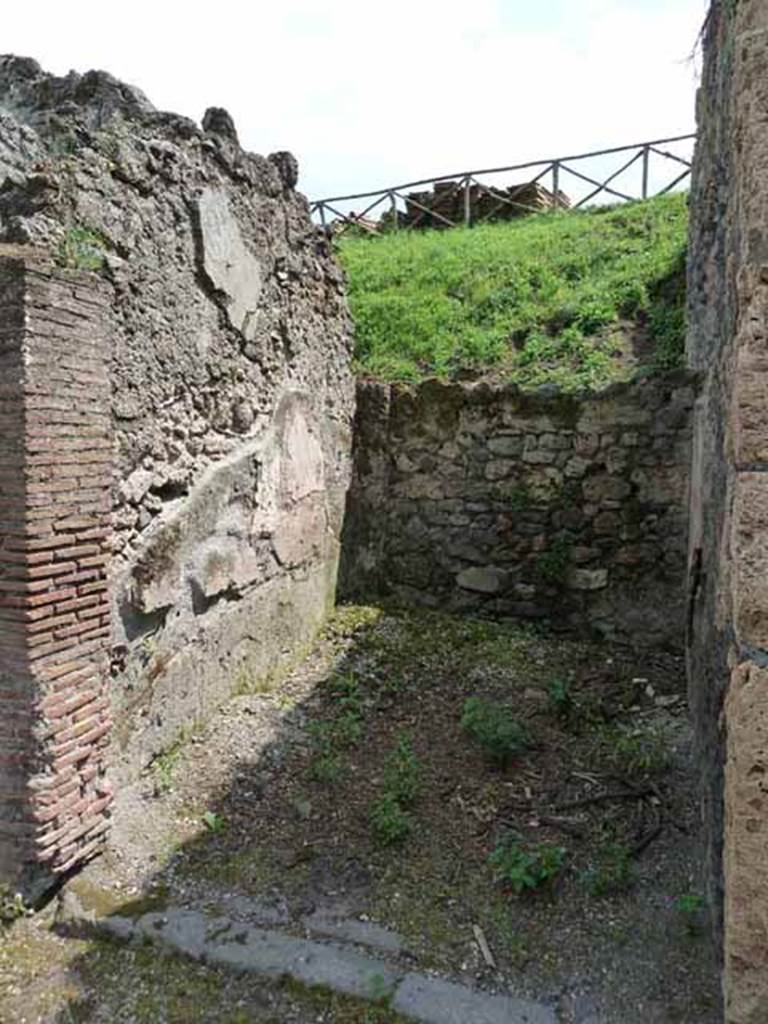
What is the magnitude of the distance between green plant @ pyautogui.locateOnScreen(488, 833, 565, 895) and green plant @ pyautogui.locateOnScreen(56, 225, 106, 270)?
2784mm

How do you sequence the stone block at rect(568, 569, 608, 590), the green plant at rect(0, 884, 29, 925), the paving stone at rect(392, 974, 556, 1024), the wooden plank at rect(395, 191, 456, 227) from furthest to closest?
the wooden plank at rect(395, 191, 456, 227) < the stone block at rect(568, 569, 608, 590) < the green plant at rect(0, 884, 29, 925) < the paving stone at rect(392, 974, 556, 1024)

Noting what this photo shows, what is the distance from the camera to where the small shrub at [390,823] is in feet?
9.84

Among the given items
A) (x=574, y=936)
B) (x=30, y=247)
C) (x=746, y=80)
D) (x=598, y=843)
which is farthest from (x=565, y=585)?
(x=746, y=80)

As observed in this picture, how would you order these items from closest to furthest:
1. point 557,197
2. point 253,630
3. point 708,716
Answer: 1. point 708,716
2. point 253,630
3. point 557,197

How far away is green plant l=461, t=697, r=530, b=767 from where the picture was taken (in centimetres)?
355

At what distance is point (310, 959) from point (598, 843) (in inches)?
49.3

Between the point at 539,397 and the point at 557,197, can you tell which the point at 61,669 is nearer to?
the point at 539,397

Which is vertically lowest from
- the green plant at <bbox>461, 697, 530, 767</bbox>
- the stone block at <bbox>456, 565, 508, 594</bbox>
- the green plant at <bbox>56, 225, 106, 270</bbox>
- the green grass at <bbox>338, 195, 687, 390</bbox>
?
the green plant at <bbox>461, 697, 530, 767</bbox>

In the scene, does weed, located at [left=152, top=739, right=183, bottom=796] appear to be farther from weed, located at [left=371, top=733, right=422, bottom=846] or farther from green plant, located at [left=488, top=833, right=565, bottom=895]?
green plant, located at [left=488, top=833, right=565, bottom=895]

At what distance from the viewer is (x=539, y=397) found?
5105 millimetres

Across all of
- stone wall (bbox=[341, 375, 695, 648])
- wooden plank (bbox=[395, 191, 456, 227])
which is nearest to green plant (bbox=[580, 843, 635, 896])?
stone wall (bbox=[341, 375, 695, 648])

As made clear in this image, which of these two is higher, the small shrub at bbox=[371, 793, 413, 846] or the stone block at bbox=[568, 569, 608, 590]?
the stone block at bbox=[568, 569, 608, 590]

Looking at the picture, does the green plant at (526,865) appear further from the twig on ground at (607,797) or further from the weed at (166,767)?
the weed at (166,767)

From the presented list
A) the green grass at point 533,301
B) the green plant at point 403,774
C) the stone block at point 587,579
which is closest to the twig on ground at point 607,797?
the green plant at point 403,774
